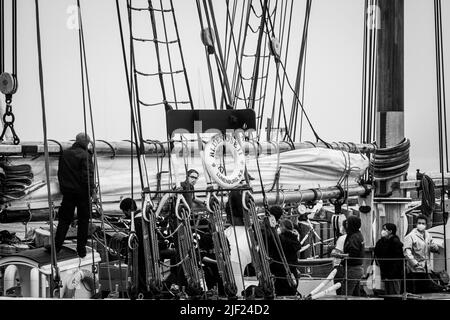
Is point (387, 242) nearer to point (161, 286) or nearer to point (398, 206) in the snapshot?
point (398, 206)

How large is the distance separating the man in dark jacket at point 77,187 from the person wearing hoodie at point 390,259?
2.84m

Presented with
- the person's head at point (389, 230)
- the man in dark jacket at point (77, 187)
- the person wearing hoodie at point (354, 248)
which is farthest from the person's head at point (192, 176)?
the person's head at point (389, 230)

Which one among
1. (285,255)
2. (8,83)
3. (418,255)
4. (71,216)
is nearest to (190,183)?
(71,216)

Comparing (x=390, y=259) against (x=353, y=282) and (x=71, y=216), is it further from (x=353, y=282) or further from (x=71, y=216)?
(x=71, y=216)

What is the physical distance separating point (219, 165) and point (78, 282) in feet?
5.11

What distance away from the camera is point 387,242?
35.9 ft

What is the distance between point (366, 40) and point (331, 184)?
4067mm

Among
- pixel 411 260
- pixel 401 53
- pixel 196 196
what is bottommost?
pixel 411 260

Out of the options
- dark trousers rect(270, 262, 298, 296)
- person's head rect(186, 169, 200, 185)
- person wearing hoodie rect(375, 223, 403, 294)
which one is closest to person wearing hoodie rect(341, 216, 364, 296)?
person wearing hoodie rect(375, 223, 403, 294)

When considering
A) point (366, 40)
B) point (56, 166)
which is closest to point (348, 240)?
point (56, 166)

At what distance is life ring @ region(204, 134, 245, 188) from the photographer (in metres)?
8.78

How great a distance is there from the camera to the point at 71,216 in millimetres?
9531

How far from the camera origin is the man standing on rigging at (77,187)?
9266mm
